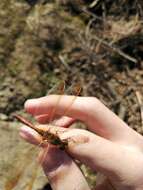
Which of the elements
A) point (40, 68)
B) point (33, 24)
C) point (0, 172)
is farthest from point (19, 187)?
point (33, 24)

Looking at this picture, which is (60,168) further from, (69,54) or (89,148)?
(69,54)

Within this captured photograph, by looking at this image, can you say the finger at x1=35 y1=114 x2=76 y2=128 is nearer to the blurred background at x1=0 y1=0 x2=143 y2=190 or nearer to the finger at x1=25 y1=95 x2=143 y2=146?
the finger at x1=25 y1=95 x2=143 y2=146

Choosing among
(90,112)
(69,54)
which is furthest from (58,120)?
(69,54)

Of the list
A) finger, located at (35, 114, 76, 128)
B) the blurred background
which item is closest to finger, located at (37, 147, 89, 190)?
finger, located at (35, 114, 76, 128)

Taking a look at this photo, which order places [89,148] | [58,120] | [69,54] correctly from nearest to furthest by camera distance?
[89,148]
[58,120]
[69,54]

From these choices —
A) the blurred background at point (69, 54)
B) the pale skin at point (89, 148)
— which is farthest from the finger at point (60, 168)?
the blurred background at point (69, 54)

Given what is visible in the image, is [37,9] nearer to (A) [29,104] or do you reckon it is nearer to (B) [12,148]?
(B) [12,148]
